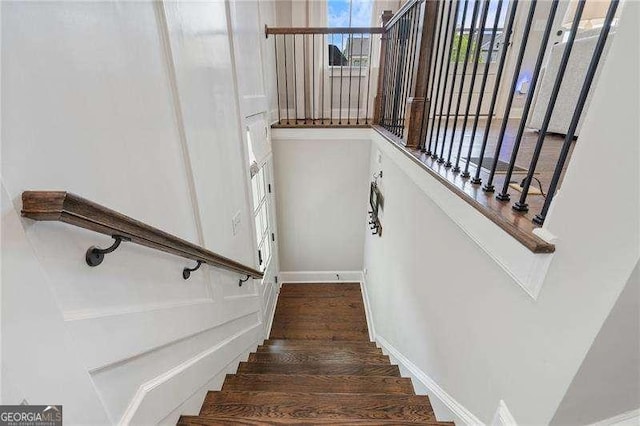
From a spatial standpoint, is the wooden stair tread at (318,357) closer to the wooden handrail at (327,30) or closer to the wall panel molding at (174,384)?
the wall panel molding at (174,384)

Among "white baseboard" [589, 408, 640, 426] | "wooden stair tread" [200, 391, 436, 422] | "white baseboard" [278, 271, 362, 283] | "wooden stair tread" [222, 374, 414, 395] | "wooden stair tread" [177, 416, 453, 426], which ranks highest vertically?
"white baseboard" [589, 408, 640, 426]

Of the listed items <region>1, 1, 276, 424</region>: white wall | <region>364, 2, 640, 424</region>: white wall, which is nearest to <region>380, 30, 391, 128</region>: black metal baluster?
<region>364, 2, 640, 424</region>: white wall

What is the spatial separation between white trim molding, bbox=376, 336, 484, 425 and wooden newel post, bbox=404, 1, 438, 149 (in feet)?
4.59

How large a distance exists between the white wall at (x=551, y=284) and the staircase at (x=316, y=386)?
1.14 ft

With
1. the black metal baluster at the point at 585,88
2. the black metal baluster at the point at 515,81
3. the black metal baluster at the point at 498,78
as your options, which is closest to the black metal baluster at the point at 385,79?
the black metal baluster at the point at 498,78

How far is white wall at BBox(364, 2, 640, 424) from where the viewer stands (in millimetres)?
525

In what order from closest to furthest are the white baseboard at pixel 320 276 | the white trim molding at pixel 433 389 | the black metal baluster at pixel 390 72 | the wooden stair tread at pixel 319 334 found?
the white trim molding at pixel 433 389
the black metal baluster at pixel 390 72
the wooden stair tread at pixel 319 334
the white baseboard at pixel 320 276

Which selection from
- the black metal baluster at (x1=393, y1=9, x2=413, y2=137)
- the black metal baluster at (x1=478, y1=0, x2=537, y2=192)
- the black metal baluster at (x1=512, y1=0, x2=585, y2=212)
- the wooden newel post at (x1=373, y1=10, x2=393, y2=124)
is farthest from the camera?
the wooden newel post at (x1=373, y1=10, x2=393, y2=124)

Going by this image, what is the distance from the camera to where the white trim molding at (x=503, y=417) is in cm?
90

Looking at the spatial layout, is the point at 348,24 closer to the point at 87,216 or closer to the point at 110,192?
the point at 110,192

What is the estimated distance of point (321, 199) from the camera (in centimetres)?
402

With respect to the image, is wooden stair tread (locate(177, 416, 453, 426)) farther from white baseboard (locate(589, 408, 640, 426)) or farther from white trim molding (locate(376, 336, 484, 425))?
white baseboard (locate(589, 408, 640, 426))

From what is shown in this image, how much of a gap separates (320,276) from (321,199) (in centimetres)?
133

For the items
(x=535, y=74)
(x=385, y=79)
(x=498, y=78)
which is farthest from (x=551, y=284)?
(x=385, y=79)
